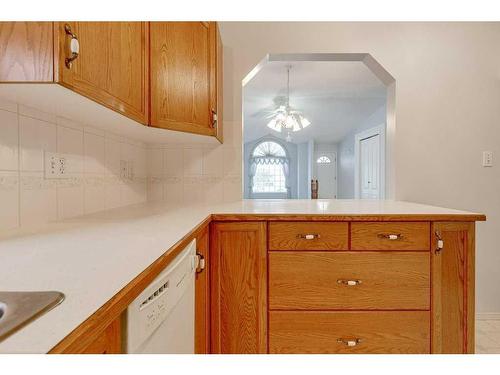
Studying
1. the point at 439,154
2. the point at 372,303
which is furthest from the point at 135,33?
the point at 439,154

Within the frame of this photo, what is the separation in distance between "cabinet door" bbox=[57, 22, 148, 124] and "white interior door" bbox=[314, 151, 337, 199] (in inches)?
306

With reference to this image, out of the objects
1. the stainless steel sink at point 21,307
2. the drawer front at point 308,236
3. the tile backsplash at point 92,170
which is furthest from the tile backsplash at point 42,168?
the drawer front at point 308,236

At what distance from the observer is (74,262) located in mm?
616

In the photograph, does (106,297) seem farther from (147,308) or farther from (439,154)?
(439,154)

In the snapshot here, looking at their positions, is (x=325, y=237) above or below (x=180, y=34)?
below

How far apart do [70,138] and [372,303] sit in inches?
58.5

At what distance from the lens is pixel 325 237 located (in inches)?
55.0

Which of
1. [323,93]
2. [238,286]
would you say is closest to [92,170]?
[238,286]

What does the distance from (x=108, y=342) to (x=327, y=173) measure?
8.66 meters

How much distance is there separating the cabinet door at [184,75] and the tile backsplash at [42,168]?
1.18 ft

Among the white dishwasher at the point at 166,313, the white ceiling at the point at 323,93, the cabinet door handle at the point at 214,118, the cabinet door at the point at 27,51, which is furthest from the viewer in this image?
the white ceiling at the point at 323,93

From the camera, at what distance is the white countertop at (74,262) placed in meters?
0.37

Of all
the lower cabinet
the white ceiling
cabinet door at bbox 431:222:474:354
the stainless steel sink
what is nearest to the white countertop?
the stainless steel sink

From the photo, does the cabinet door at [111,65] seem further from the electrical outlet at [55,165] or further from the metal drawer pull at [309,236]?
the metal drawer pull at [309,236]
